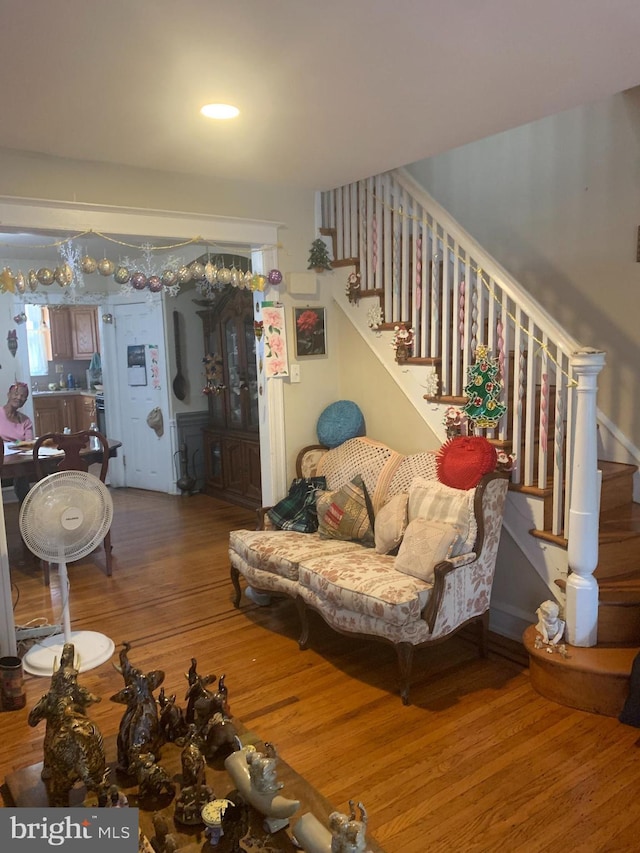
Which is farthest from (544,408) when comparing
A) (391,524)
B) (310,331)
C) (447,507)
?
(310,331)

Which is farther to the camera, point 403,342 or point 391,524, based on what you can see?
point 403,342

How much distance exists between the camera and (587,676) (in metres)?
2.73

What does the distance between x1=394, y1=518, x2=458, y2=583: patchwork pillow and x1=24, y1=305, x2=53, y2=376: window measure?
7081 mm

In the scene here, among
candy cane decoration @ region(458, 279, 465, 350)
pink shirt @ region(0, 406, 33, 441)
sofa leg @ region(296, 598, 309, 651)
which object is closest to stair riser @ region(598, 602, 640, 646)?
sofa leg @ region(296, 598, 309, 651)

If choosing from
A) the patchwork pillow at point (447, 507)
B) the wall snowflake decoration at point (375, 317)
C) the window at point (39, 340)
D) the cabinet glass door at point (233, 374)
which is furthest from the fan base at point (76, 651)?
the window at point (39, 340)

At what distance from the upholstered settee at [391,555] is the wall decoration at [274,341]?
74 centimetres

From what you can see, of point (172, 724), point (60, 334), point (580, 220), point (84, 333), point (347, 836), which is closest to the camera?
point (347, 836)

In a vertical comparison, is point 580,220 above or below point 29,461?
above

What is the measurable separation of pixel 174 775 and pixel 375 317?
282 cm

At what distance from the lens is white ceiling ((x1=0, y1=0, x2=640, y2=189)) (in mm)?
1911

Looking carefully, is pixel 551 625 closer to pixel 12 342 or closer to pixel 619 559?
pixel 619 559

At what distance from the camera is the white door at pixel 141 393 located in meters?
6.67

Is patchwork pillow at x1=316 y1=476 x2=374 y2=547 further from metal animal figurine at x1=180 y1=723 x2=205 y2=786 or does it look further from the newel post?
metal animal figurine at x1=180 y1=723 x2=205 y2=786

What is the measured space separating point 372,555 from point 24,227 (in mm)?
2340
